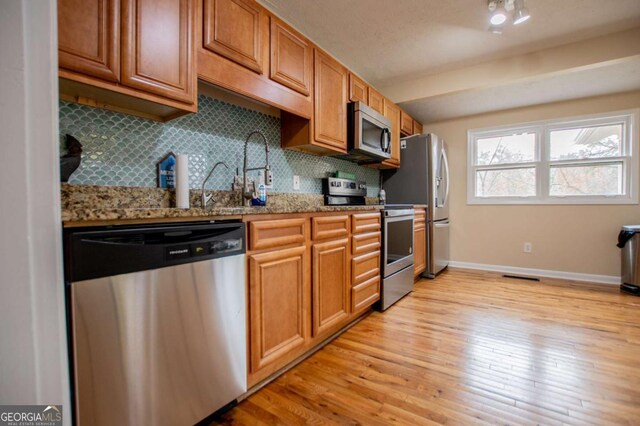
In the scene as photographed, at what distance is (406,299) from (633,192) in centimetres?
291

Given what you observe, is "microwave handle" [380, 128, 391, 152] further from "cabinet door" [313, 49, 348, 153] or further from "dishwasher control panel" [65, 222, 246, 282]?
"dishwasher control panel" [65, 222, 246, 282]

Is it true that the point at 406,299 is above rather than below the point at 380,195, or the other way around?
below

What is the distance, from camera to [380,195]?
12.1 ft

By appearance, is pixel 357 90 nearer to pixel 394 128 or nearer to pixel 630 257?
pixel 394 128

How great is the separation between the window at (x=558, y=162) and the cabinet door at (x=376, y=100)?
1733 millimetres

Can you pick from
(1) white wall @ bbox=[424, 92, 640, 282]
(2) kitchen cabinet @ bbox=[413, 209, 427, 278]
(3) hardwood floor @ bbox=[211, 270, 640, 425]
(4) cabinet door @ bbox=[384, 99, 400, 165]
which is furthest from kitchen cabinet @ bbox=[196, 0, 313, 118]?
(1) white wall @ bbox=[424, 92, 640, 282]

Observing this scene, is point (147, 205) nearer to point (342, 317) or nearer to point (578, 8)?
point (342, 317)

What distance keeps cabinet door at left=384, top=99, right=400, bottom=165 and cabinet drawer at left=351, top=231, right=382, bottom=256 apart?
4.50 ft

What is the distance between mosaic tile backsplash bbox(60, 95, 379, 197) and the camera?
52.7 inches

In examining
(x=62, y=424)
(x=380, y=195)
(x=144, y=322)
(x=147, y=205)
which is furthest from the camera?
(x=380, y=195)

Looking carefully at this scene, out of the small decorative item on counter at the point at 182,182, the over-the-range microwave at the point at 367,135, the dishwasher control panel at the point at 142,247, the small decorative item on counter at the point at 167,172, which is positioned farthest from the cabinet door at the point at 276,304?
the over-the-range microwave at the point at 367,135

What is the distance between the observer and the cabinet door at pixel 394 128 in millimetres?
3385

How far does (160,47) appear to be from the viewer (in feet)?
4.22

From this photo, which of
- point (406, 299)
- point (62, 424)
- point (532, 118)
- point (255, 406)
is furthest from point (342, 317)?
point (532, 118)
